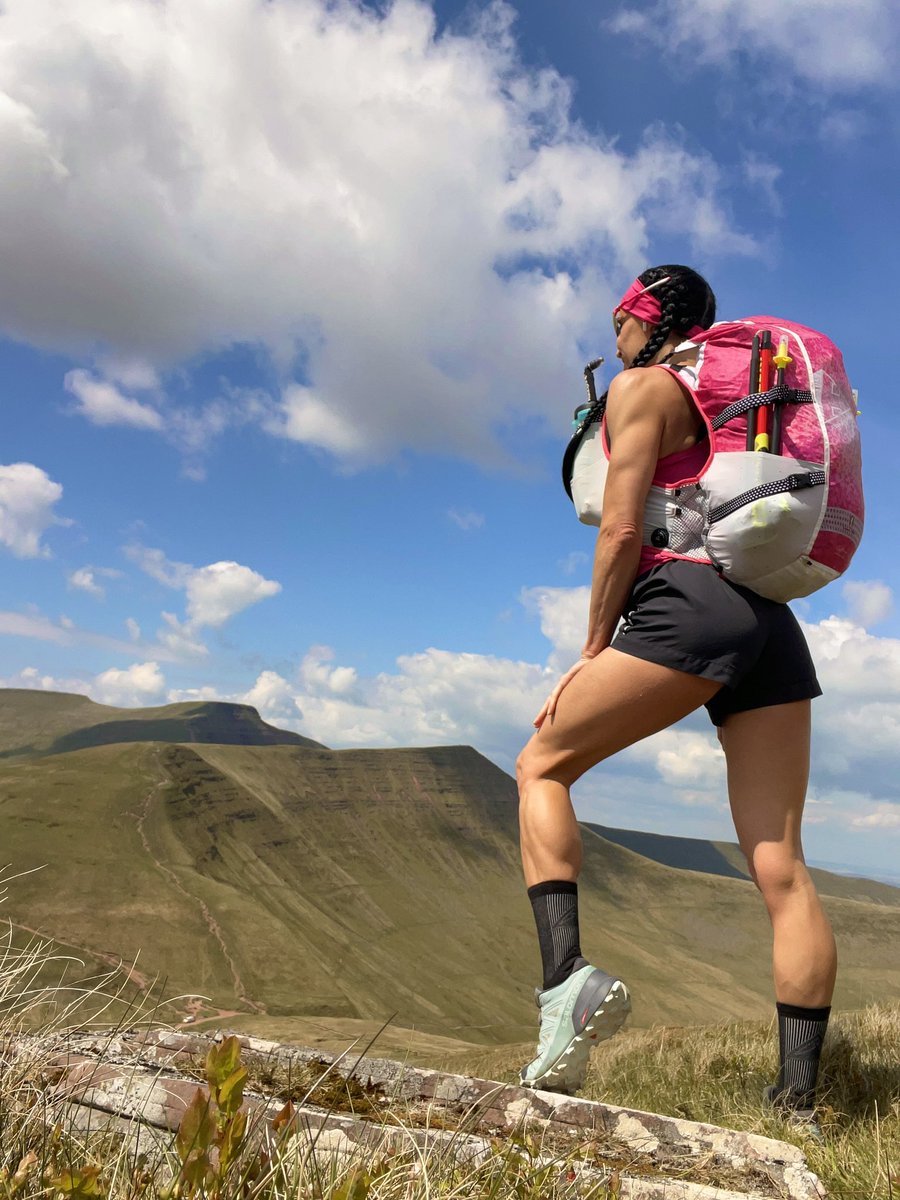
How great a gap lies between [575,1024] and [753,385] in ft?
6.56

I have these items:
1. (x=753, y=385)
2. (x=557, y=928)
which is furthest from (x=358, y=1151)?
(x=753, y=385)

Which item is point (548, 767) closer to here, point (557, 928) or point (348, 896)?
point (557, 928)

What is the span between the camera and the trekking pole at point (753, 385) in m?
2.81

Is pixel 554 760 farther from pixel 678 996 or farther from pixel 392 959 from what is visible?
pixel 678 996

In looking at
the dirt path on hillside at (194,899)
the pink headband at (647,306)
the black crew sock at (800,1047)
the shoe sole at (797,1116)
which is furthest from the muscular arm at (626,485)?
the dirt path on hillside at (194,899)

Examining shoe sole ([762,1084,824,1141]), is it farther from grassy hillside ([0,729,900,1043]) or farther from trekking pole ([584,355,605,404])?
grassy hillside ([0,729,900,1043])

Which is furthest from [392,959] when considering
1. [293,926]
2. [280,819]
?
[280,819]

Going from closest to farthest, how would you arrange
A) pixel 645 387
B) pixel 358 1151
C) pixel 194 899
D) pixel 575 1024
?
1. pixel 358 1151
2. pixel 575 1024
3. pixel 645 387
4. pixel 194 899

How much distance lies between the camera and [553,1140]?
192 centimetres

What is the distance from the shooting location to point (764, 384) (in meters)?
2.86

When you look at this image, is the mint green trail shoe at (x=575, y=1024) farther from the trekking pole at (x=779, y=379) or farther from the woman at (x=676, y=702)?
the trekking pole at (x=779, y=379)

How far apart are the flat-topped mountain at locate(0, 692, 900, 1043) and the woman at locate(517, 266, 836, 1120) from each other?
68146mm

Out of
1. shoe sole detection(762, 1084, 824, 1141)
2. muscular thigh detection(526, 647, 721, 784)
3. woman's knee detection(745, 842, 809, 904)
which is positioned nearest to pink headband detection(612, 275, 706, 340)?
muscular thigh detection(526, 647, 721, 784)

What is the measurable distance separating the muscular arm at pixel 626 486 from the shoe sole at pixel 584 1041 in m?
1.12
